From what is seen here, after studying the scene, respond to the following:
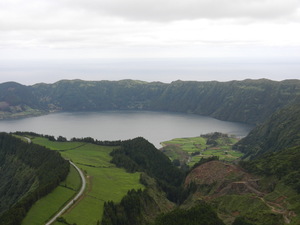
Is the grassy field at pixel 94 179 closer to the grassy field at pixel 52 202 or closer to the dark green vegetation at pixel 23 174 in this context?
the grassy field at pixel 52 202

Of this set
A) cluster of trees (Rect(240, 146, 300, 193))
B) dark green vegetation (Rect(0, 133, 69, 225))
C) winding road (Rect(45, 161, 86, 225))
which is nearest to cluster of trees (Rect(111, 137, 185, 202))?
winding road (Rect(45, 161, 86, 225))

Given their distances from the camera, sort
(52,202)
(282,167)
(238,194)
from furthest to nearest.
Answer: (282,167) < (238,194) < (52,202)

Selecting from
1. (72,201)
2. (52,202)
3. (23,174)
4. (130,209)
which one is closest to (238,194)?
(130,209)

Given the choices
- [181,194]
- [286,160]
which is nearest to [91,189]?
[181,194]

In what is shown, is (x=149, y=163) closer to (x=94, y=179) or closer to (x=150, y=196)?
(x=94, y=179)

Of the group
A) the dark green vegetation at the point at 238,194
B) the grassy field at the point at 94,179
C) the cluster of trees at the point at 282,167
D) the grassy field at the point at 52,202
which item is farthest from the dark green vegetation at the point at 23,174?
the cluster of trees at the point at 282,167
